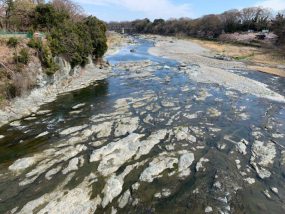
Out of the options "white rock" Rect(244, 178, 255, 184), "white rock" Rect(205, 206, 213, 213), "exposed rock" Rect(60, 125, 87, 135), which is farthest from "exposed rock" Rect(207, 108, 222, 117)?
"white rock" Rect(205, 206, 213, 213)

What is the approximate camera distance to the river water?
1080cm

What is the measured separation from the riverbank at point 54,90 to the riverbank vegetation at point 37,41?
0.85m

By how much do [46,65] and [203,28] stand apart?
94.5 meters

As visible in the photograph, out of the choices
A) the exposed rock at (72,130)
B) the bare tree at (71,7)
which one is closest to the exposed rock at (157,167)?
the exposed rock at (72,130)

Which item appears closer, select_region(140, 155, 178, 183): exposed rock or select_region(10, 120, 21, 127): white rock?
select_region(140, 155, 178, 183): exposed rock

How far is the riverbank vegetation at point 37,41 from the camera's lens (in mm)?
22516

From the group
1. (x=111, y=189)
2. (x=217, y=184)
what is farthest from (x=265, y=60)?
(x=111, y=189)

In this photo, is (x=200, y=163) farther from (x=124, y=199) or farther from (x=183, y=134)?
(x=124, y=199)

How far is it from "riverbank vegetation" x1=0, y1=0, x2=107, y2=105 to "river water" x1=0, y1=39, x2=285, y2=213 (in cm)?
392

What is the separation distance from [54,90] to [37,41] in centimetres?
519

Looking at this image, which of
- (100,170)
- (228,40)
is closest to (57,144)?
(100,170)

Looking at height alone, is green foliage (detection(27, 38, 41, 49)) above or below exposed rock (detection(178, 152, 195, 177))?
above

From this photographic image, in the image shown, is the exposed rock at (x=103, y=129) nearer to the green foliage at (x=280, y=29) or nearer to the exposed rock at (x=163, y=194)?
the exposed rock at (x=163, y=194)

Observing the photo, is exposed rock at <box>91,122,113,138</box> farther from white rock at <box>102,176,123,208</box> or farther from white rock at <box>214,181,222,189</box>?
white rock at <box>214,181,222,189</box>
